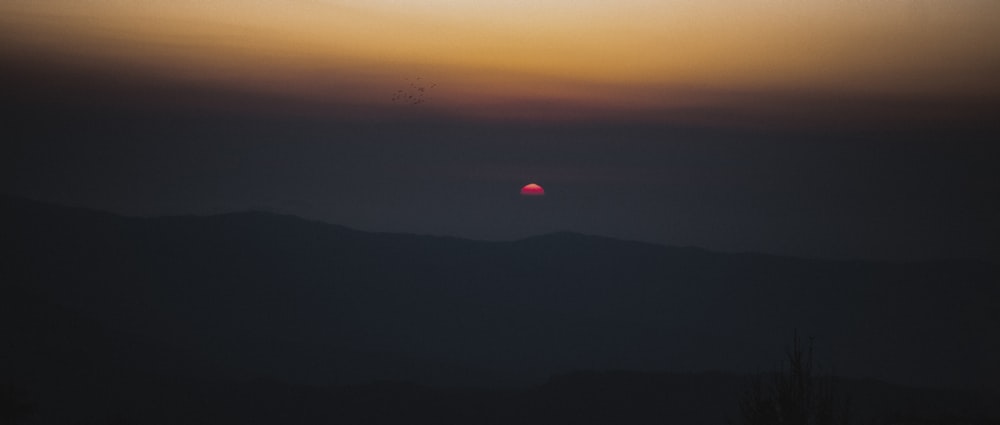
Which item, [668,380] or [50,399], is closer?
[50,399]

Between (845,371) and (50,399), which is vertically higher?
(845,371)

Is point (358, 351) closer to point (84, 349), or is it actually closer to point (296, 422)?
point (84, 349)

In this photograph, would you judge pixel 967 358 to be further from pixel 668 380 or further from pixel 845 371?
pixel 668 380

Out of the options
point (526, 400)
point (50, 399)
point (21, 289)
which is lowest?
point (50, 399)

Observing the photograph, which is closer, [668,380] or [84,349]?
[668,380]

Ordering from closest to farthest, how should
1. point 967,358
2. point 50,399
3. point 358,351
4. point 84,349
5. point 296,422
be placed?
point 50,399 < point 296,422 < point 84,349 < point 967,358 < point 358,351

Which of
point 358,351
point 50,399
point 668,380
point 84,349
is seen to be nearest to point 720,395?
point 668,380

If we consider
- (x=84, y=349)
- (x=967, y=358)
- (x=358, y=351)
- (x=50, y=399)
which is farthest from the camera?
(x=358, y=351)

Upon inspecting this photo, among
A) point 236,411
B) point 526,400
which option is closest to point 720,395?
point 526,400

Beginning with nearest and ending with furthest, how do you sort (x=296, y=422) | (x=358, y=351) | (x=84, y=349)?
(x=296, y=422)
(x=84, y=349)
(x=358, y=351)
